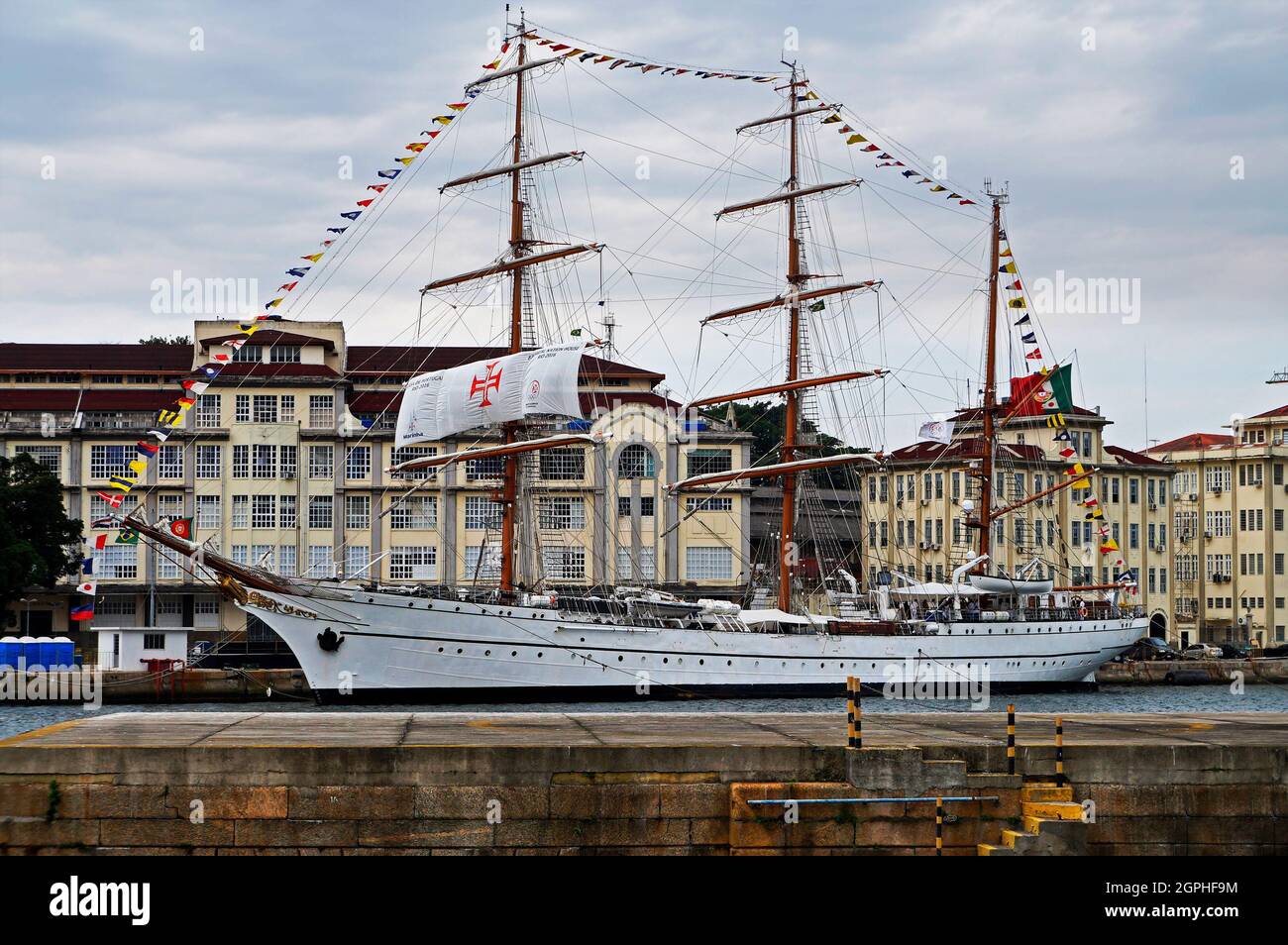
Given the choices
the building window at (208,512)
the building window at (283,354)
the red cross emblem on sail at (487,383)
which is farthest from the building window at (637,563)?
the building window at (208,512)

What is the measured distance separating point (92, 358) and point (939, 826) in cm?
7299

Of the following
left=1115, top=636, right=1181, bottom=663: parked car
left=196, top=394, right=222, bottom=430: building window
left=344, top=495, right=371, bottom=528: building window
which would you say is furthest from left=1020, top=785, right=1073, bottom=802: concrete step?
left=1115, top=636, right=1181, bottom=663: parked car

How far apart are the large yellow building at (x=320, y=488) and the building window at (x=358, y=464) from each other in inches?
2.7

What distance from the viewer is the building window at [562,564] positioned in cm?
7600

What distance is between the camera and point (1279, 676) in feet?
264

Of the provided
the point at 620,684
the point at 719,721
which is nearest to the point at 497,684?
the point at 620,684

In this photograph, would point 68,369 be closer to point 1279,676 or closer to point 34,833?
point 1279,676

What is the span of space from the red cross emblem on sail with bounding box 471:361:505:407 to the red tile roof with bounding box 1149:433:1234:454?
5612cm

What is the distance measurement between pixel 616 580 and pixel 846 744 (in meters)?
49.4

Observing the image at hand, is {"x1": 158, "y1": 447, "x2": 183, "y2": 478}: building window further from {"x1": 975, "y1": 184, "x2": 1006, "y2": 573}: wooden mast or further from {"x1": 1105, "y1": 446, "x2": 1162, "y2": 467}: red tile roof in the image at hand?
{"x1": 1105, "y1": 446, "x2": 1162, "y2": 467}: red tile roof

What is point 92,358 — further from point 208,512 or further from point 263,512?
point 263,512

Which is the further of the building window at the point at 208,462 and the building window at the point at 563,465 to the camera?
the building window at the point at 563,465

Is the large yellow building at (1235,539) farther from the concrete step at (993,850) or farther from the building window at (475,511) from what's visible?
the concrete step at (993,850)

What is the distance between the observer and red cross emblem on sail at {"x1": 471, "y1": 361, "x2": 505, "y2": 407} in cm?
6112
